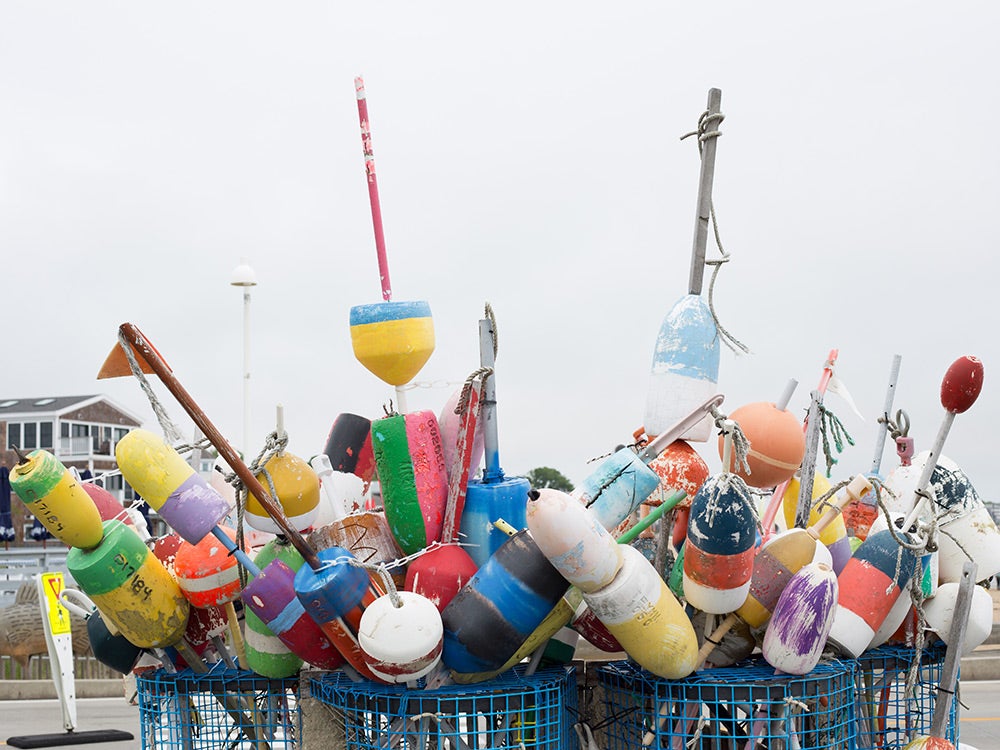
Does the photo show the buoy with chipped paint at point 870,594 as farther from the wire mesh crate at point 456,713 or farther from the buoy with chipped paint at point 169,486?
the buoy with chipped paint at point 169,486

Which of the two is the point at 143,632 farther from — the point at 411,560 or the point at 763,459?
the point at 763,459

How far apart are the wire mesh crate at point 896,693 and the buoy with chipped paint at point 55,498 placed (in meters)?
2.14

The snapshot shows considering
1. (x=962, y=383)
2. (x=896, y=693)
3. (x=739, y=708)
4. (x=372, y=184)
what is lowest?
(x=896, y=693)

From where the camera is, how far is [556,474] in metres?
39.6

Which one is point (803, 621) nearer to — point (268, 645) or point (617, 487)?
point (617, 487)

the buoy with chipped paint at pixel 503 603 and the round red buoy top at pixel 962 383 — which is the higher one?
the round red buoy top at pixel 962 383

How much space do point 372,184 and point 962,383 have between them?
1.74 meters

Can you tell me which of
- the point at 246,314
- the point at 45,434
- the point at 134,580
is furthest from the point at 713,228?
the point at 45,434

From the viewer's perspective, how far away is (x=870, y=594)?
2879 millimetres

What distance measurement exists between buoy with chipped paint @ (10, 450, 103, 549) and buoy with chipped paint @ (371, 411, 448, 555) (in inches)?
30.6

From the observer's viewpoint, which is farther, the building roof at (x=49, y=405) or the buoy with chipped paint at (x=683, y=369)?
the building roof at (x=49, y=405)

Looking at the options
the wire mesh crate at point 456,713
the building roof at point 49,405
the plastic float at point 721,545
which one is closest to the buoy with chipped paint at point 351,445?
the wire mesh crate at point 456,713

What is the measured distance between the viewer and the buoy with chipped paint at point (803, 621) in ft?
8.69

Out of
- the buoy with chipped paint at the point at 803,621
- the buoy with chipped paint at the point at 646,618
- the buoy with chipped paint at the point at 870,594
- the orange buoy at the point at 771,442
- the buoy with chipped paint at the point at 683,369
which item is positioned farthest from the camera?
the orange buoy at the point at 771,442
